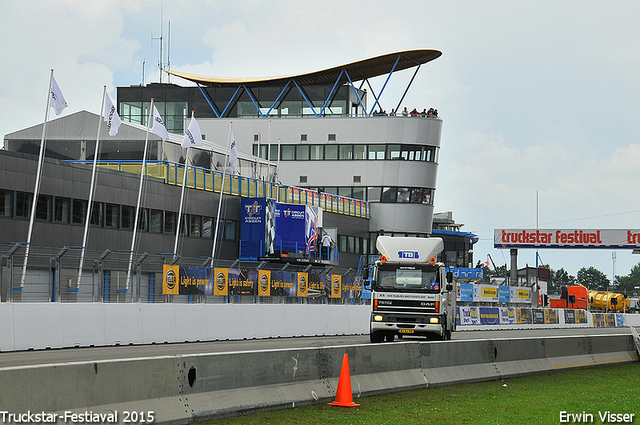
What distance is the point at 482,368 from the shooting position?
16.2 metres

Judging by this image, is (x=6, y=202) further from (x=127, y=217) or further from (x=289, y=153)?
(x=289, y=153)

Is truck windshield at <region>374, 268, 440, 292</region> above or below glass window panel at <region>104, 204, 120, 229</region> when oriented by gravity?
below

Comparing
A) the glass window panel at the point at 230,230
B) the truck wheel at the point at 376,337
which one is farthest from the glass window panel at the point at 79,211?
the truck wheel at the point at 376,337

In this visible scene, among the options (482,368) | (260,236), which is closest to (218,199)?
(260,236)

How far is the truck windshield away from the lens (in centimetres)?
2569

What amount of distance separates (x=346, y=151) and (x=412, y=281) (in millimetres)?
48900

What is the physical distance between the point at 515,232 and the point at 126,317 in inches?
1926

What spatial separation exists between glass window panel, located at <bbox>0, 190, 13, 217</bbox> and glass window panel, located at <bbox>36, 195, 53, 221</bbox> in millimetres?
1541

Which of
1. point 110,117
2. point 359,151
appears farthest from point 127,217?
point 359,151

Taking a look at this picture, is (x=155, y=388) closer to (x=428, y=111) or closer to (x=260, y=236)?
(x=260, y=236)

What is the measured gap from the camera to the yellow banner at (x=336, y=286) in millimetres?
41000

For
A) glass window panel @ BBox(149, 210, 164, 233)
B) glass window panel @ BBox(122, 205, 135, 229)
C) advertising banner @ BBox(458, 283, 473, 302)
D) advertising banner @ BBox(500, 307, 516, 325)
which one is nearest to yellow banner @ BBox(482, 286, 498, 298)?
advertising banner @ BBox(458, 283, 473, 302)

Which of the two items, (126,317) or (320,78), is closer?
(126,317)

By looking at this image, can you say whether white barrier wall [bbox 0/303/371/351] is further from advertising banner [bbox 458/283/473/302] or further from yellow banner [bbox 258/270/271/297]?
advertising banner [bbox 458/283/473/302]
